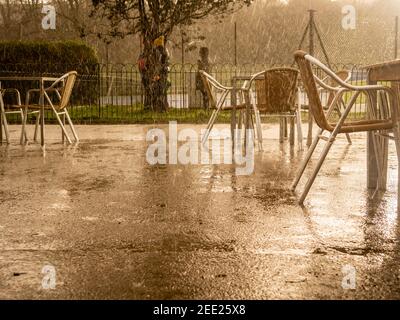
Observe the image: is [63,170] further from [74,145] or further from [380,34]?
[380,34]

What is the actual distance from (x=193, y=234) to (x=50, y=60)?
1197 centimetres

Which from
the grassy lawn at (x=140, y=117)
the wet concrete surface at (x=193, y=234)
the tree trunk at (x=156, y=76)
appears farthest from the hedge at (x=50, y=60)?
the wet concrete surface at (x=193, y=234)

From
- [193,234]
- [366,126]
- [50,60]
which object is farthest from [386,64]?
[50,60]

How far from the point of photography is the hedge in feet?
44.9

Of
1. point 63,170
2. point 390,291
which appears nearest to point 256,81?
point 63,170

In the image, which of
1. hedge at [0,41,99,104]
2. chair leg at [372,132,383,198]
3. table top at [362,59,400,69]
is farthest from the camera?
hedge at [0,41,99,104]

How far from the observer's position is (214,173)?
5156 mm

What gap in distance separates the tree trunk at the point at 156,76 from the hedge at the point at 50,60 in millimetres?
1239

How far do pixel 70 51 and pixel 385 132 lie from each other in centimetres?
1130

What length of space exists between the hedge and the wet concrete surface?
8.68 metres

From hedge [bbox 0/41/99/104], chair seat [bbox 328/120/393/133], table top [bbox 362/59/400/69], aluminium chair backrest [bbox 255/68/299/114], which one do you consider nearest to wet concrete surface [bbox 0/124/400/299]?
chair seat [bbox 328/120/393/133]

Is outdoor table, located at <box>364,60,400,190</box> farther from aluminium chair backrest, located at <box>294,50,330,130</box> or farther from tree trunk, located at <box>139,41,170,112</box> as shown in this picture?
tree trunk, located at <box>139,41,170,112</box>

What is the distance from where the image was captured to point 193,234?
3.02 m
